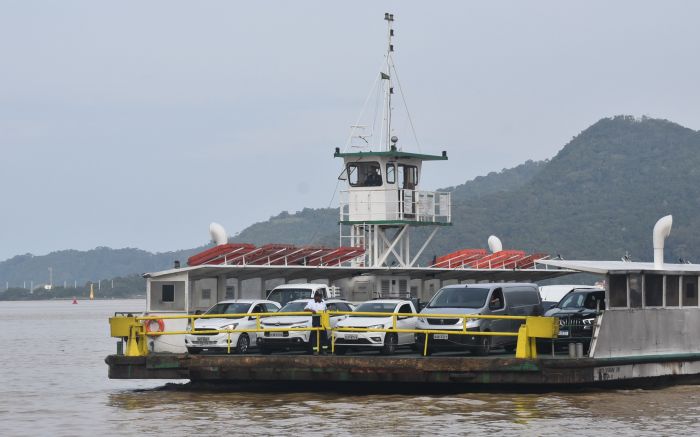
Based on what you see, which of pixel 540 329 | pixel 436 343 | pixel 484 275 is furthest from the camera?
pixel 484 275

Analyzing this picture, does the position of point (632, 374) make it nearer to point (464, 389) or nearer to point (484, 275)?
point (464, 389)

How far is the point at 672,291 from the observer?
98.6 feet

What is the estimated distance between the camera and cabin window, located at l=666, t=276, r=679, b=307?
98.0 ft

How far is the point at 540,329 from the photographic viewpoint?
2709cm

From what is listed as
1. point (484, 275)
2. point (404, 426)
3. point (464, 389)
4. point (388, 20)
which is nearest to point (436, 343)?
point (464, 389)

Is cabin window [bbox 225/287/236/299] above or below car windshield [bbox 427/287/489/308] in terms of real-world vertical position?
above

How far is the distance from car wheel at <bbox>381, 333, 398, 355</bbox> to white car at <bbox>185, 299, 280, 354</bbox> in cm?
345

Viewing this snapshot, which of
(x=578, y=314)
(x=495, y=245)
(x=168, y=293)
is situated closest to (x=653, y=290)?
(x=578, y=314)

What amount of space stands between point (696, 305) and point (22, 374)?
21.1 m

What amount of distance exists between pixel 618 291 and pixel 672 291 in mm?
2186

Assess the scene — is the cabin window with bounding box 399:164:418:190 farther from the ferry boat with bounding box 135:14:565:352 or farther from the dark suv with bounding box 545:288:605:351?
the dark suv with bounding box 545:288:605:351

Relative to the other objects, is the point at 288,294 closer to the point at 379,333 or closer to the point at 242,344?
the point at 242,344

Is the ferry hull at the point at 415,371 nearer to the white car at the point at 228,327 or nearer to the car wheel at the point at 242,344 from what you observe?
the white car at the point at 228,327

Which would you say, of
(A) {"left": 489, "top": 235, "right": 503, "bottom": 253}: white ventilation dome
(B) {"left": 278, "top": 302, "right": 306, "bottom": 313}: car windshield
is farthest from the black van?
(A) {"left": 489, "top": 235, "right": 503, "bottom": 253}: white ventilation dome
